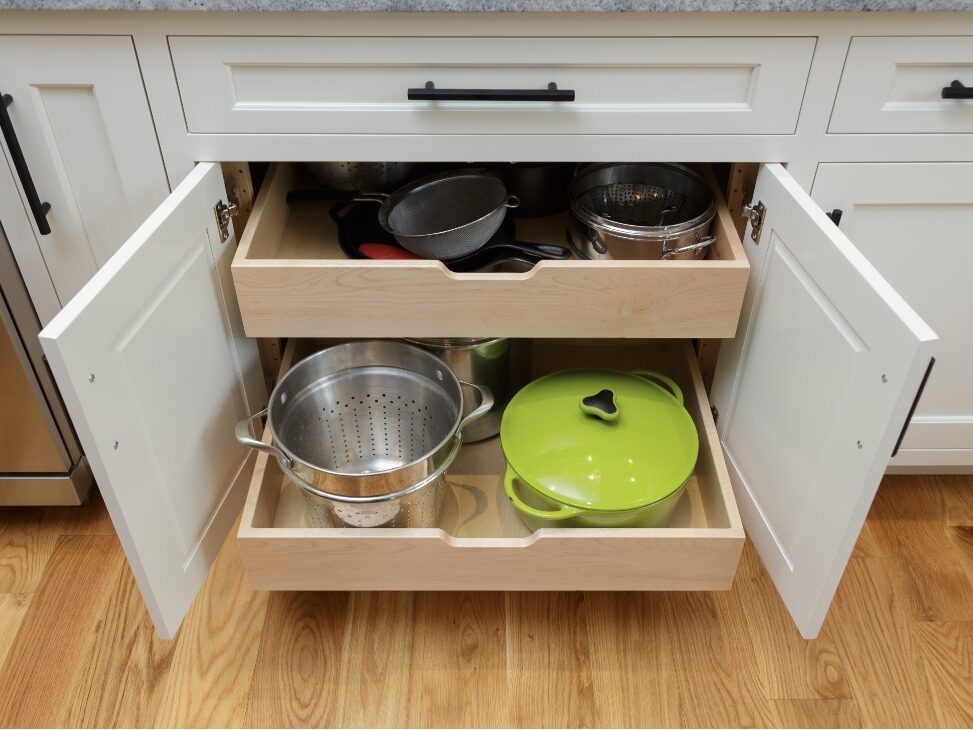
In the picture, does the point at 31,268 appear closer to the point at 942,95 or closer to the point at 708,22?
the point at 708,22

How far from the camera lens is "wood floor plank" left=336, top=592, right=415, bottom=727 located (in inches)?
46.2

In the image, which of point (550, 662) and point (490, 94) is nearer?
point (490, 94)

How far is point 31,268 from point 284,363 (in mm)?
375

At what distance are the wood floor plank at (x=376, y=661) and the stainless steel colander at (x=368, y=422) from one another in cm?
23

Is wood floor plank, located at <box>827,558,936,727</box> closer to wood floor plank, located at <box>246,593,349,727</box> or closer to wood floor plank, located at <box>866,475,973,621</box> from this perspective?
wood floor plank, located at <box>866,475,973,621</box>

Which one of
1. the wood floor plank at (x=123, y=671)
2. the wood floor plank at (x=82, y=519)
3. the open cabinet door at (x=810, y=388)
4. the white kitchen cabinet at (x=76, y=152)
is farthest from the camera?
the wood floor plank at (x=82, y=519)

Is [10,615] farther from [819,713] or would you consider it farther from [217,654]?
[819,713]

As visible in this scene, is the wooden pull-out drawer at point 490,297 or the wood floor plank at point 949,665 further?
the wood floor plank at point 949,665

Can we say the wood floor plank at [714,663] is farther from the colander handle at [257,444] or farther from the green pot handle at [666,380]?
the colander handle at [257,444]

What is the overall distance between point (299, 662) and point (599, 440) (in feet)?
1.87

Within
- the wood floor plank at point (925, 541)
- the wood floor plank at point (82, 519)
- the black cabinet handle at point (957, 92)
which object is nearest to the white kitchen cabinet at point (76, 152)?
the wood floor plank at point (82, 519)

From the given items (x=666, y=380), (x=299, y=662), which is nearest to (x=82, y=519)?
(x=299, y=662)

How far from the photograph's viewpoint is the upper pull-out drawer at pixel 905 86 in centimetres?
97

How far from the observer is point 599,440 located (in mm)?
1148
